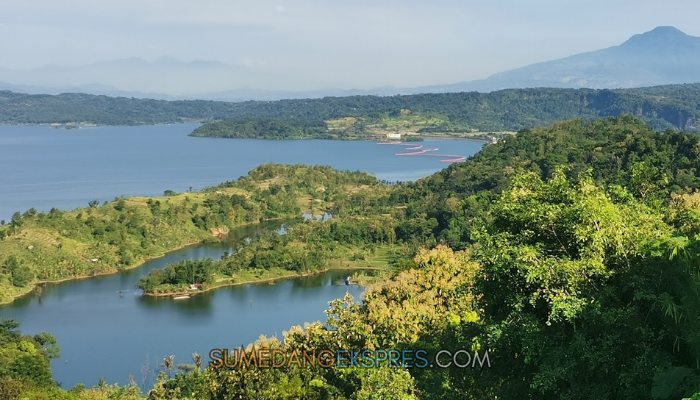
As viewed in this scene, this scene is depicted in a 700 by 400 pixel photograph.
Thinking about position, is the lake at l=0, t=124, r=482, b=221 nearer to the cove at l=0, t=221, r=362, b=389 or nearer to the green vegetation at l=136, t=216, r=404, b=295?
the cove at l=0, t=221, r=362, b=389

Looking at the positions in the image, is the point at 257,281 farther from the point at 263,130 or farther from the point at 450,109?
the point at 450,109

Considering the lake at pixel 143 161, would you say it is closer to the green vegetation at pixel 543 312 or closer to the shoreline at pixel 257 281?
the shoreline at pixel 257 281

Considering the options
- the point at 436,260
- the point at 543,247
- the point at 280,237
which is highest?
the point at 543,247

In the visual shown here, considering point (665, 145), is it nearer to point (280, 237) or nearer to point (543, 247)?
point (280, 237)

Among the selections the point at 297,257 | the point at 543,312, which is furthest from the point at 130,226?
the point at 543,312

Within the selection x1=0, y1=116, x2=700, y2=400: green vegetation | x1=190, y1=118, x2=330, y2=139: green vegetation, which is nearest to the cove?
x1=0, y1=116, x2=700, y2=400: green vegetation

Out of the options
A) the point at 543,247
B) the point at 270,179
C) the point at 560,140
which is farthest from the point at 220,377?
the point at 270,179
